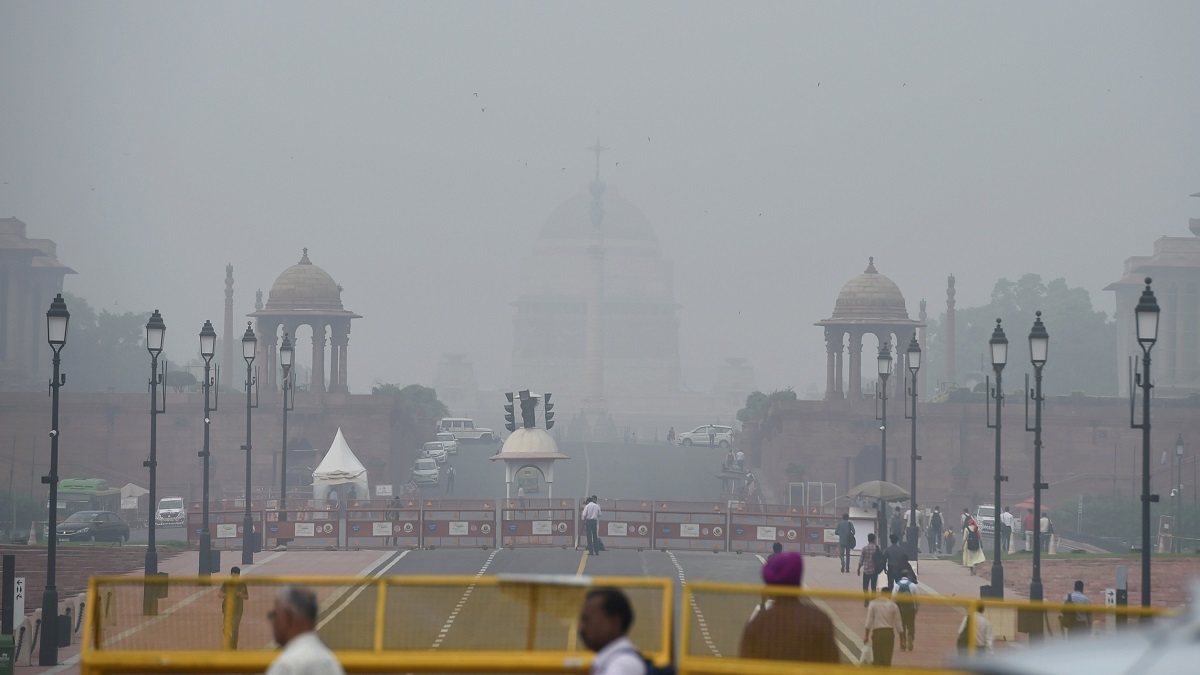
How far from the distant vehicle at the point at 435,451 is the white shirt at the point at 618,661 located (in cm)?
8345

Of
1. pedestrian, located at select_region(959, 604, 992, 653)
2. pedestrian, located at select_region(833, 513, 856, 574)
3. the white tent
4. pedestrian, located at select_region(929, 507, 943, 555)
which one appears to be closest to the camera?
pedestrian, located at select_region(959, 604, 992, 653)

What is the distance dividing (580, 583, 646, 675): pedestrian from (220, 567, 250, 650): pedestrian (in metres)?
3.00

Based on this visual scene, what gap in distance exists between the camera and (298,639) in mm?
8320

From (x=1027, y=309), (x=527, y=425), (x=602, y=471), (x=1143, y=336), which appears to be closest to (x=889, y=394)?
(x=602, y=471)

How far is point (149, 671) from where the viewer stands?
10.4 meters

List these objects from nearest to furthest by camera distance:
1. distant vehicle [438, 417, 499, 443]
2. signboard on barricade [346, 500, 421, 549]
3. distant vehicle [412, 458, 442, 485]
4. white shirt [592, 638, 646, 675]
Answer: white shirt [592, 638, 646, 675]
signboard on barricade [346, 500, 421, 549]
distant vehicle [412, 458, 442, 485]
distant vehicle [438, 417, 499, 443]

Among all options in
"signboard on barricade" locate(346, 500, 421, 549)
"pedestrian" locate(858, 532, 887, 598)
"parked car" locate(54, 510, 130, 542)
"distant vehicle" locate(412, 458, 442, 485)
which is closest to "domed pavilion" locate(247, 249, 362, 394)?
"distant vehicle" locate(412, 458, 442, 485)

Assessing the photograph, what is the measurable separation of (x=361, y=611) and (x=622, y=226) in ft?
609

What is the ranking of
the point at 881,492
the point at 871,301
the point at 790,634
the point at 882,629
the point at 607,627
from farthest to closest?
the point at 871,301
the point at 881,492
the point at 882,629
the point at 790,634
the point at 607,627

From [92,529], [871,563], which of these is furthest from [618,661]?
[92,529]

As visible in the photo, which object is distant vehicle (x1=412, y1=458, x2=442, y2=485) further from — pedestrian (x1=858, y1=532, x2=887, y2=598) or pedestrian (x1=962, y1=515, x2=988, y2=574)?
pedestrian (x1=858, y1=532, x2=887, y2=598)

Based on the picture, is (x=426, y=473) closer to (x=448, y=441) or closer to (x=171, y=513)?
(x=448, y=441)

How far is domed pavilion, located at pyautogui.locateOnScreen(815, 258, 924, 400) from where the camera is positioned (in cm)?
8956

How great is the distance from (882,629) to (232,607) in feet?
18.9
